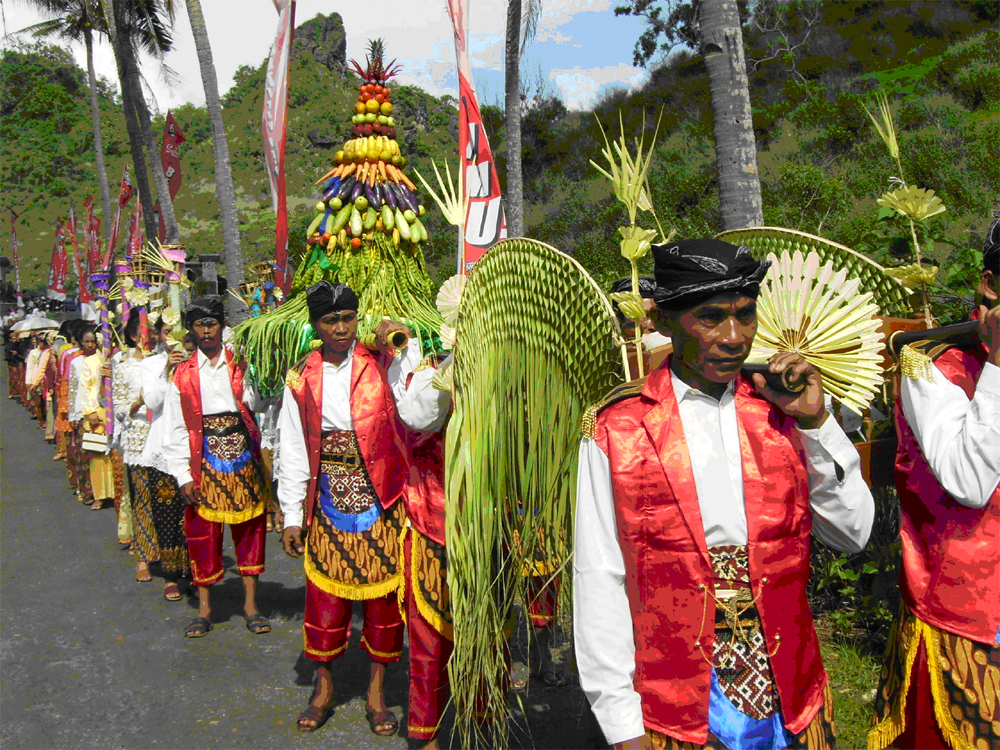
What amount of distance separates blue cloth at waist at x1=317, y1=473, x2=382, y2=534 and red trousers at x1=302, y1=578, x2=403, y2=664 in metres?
0.34

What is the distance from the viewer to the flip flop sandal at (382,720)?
3831 millimetres

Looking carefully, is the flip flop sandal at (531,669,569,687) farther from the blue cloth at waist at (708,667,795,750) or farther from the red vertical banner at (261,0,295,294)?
the red vertical banner at (261,0,295,294)

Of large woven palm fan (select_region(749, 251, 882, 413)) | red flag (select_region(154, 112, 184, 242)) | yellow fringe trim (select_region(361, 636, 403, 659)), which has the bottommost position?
yellow fringe trim (select_region(361, 636, 403, 659))

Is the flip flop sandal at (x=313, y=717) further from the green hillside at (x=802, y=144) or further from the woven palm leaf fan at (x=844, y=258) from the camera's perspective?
the green hillside at (x=802, y=144)

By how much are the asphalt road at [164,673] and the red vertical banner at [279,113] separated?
267 cm

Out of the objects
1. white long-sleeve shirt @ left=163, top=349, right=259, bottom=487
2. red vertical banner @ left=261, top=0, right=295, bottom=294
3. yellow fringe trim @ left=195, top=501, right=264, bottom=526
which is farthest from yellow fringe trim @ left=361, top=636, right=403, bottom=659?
red vertical banner @ left=261, top=0, right=295, bottom=294

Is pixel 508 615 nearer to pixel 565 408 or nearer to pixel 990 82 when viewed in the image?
pixel 565 408

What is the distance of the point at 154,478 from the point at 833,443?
219 inches

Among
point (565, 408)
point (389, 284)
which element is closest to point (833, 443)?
point (565, 408)

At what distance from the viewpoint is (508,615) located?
2.80 metres

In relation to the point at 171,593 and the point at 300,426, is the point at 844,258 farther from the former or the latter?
the point at 171,593

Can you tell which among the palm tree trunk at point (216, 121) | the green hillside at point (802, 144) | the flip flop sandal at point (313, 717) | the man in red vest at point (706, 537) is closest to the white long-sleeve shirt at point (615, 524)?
the man in red vest at point (706, 537)

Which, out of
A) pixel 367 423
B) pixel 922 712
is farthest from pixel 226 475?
pixel 922 712

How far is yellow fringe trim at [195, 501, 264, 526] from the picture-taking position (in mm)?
5172
